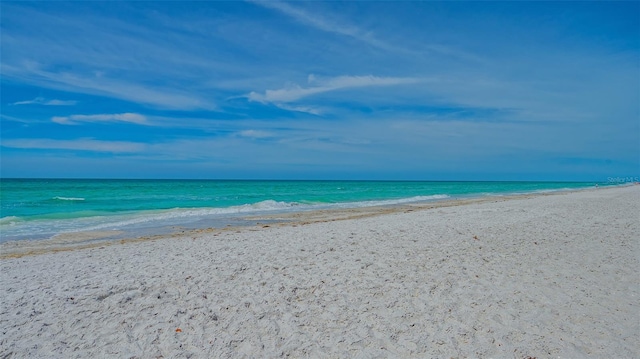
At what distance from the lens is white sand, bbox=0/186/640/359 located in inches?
187

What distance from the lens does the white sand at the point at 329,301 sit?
4742mm

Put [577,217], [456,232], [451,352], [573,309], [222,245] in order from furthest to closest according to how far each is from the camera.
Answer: [577,217] → [456,232] → [222,245] → [573,309] → [451,352]

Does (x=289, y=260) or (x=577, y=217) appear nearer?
(x=289, y=260)

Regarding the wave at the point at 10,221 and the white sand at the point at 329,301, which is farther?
the wave at the point at 10,221

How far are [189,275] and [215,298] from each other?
128 cm

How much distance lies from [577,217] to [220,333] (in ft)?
46.3

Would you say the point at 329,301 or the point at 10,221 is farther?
the point at 10,221

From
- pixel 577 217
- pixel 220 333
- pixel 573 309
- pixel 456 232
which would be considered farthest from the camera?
pixel 577 217

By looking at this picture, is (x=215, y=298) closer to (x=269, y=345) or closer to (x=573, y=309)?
(x=269, y=345)

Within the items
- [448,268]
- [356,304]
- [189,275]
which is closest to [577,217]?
[448,268]

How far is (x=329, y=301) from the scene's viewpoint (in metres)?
5.94

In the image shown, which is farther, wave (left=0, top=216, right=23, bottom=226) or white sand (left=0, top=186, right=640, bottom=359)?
wave (left=0, top=216, right=23, bottom=226)

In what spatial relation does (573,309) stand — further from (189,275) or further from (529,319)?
(189,275)

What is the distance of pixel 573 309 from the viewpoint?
5.66 meters
